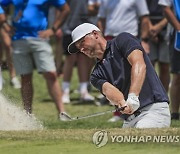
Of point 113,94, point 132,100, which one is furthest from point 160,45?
point 132,100

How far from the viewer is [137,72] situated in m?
8.26

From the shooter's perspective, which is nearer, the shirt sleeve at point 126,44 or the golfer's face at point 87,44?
the shirt sleeve at point 126,44

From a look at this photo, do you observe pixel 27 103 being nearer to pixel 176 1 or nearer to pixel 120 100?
pixel 176 1

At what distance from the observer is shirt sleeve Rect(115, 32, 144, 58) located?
8484mm

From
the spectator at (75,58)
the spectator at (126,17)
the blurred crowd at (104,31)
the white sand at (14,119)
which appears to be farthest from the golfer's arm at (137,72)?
the spectator at (75,58)

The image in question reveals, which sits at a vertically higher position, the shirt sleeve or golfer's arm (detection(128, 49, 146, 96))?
the shirt sleeve

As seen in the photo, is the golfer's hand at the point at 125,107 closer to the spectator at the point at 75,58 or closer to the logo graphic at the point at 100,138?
the logo graphic at the point at 100,138

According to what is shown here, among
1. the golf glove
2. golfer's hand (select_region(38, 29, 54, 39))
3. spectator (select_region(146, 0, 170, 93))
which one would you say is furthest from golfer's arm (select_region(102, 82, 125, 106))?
spectator (select_region(146, 0, 170, 93))

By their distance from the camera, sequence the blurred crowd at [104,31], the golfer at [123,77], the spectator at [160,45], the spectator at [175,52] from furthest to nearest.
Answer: the spectator at [160,45] → the blurred crowd at [104,31] → the spectator at [175,52] → the golfer at [123,77]

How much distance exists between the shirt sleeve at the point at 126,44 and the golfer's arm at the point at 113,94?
0.36 metres

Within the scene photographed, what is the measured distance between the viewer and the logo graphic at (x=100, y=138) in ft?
25.2

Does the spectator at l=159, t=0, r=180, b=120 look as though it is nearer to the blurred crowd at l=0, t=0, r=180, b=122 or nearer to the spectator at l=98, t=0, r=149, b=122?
the blurred crowd at l=0, t=0, r=180, b=122

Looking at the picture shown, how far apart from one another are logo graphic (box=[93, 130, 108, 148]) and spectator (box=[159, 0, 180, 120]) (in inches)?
160

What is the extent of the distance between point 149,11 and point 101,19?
89cm
